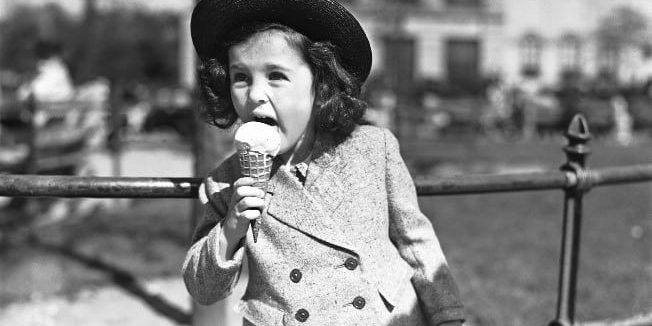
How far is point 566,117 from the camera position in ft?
55.7

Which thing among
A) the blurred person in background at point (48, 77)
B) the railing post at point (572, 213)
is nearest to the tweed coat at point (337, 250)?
the railing post at point (572, 213)

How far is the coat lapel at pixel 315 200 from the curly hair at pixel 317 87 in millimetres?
96

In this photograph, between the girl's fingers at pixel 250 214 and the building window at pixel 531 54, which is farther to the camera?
the building window at pixel 531 54

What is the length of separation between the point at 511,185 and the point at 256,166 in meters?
1.08

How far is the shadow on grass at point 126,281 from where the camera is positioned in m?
4.09

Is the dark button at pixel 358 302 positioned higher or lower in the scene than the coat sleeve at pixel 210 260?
lower

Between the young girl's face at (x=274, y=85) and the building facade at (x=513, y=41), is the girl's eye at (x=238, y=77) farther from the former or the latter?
the building facade at (x=513, y=41)

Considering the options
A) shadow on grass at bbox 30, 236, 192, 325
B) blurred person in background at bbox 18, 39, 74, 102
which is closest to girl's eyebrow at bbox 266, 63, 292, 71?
shadow on grass at bbox 30, 236, 192, 325

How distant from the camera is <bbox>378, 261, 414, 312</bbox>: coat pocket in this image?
1674mm

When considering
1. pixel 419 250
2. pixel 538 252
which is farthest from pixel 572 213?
pixel 538 252

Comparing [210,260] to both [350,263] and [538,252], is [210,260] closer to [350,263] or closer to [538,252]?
[350,263]

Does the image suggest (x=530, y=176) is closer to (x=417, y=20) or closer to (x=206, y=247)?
(x=206, y=247)

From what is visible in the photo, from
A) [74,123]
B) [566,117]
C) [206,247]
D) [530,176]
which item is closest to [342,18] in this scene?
[206,247]

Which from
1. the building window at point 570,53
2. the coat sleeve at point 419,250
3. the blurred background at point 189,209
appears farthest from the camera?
the building window at point 570,53
